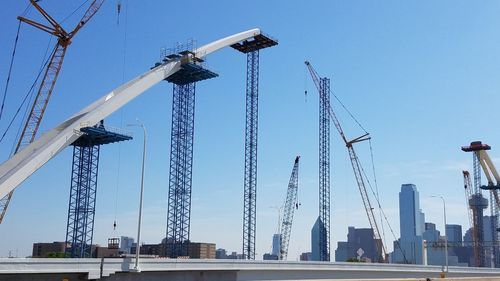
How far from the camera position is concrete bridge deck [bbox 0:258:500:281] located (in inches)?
1608

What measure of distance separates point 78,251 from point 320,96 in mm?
73995

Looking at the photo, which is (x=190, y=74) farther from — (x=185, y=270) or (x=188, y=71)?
(x=185, y=270)

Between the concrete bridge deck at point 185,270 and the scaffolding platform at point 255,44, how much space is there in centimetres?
4558

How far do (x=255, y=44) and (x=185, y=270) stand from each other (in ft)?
207

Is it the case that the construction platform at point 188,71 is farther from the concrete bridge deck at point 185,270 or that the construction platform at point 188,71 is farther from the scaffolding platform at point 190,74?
the concrete bridge deck at point 185,270

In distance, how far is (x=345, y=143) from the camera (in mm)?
159000

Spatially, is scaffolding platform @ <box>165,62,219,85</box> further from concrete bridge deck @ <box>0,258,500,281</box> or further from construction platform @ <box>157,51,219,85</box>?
concrete bridge deck @ <box>0,258,500,281</box>

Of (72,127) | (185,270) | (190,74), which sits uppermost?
(190,74)

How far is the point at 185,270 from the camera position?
53.4 metres

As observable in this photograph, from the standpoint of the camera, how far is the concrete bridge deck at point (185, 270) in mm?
40844

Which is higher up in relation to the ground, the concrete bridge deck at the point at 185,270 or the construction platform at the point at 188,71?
the construction platform at the point at 188,71

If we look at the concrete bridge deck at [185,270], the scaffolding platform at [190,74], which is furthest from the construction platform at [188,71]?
the concrete bridge deck at [185,270]

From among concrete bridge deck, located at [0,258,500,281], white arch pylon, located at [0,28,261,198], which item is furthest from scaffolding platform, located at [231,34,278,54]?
concrete bridge deck, located at [0,258,500,281]

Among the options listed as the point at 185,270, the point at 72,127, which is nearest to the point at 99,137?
the point at 72,127
